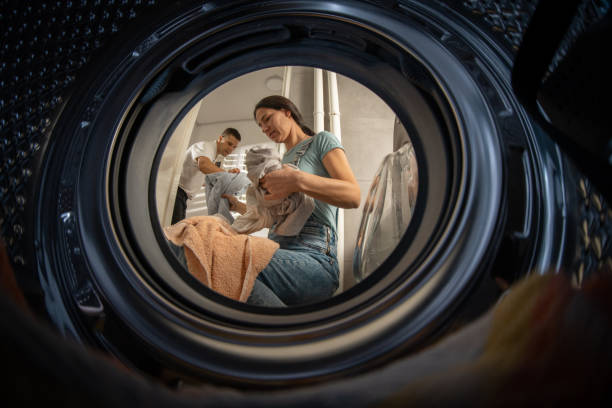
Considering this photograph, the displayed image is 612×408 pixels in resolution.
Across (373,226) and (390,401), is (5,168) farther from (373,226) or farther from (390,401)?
(373,226)

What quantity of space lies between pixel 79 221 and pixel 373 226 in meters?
0.73

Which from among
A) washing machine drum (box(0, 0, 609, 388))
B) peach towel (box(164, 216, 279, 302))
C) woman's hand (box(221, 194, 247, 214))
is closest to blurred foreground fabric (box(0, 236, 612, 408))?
washing machine drum (box(0, 0, 609, 388))

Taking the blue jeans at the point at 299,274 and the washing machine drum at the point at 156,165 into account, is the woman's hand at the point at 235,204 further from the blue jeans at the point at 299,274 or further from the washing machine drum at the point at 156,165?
the washing machine drum at the point at 156,165

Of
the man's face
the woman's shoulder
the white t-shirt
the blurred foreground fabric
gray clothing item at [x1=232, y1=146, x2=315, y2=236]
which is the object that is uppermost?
the man's face

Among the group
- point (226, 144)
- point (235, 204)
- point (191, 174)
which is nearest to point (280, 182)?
point (235, 204)

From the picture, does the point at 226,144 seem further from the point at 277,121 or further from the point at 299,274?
the point at 299,274

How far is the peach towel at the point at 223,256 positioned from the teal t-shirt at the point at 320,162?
18 cm

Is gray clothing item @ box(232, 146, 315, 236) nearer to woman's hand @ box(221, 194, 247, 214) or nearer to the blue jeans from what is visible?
the blue jeans

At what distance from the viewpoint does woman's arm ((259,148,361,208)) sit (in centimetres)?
77

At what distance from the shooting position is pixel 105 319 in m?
0.31

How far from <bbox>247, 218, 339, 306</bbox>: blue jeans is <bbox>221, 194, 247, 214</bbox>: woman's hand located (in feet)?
1.38

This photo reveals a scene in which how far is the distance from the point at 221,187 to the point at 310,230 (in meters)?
0.55

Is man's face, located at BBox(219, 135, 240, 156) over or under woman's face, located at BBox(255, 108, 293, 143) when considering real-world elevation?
over

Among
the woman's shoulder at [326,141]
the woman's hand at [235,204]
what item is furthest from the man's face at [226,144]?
the woman's shoulder at [326,141]
